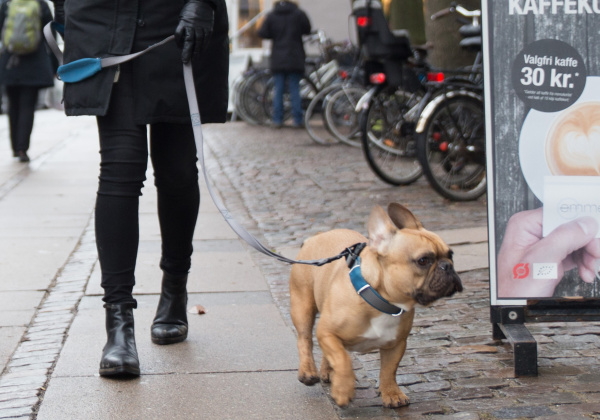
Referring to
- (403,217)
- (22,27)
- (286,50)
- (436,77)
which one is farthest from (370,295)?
(286,50)

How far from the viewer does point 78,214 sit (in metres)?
7.60

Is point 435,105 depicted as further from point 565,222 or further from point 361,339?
point 361,339

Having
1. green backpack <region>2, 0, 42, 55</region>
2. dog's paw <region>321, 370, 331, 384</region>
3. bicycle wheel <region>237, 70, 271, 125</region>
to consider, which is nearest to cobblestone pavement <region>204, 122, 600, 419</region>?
dog's paw <region>321, 370, 331, 384</region>

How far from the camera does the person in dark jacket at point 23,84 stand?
36.0ft

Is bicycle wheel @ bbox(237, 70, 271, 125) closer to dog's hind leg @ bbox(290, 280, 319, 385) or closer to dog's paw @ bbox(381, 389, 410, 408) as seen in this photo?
dog's hind leg @ bbox(290, 280, 319, 385)

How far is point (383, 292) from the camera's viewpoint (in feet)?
10.2

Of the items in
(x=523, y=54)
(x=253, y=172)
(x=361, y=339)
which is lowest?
(x=253, y=172)

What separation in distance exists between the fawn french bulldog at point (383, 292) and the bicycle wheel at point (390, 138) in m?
5.48

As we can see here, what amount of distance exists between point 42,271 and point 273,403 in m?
2.55

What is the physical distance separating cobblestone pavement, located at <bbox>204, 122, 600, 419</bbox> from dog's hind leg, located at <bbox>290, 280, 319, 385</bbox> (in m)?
0.19

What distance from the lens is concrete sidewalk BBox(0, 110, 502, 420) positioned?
10.9 feet

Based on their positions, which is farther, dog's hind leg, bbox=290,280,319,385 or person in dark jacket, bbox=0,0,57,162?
person in dark jacket, bbox=0,0,57,162

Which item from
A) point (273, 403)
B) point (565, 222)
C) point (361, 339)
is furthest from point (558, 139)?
point (273, 403)

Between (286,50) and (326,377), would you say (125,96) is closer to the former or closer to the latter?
(326,377)
